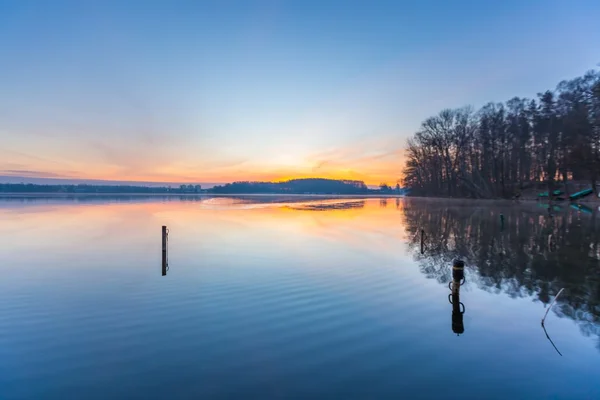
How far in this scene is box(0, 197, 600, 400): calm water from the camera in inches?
215

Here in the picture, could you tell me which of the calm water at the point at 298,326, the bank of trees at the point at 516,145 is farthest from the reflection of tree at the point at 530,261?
the bank of trees at the point at 516,145

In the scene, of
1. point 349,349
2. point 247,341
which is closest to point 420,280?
point 349,349

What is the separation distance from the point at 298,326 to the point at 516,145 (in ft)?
253

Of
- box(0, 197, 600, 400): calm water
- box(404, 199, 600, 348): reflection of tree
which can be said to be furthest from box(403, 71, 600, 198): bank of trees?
box(0, 197, 600, 400): calm water

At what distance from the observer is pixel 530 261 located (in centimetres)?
1420

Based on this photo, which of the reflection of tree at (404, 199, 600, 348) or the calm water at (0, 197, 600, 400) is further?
the reflection of tree at (404, 199, 600, 348)

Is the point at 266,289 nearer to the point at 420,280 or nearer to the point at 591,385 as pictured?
the point at 420,280

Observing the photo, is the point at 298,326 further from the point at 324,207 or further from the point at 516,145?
the point at 516,145

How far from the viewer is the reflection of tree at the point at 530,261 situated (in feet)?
31.5

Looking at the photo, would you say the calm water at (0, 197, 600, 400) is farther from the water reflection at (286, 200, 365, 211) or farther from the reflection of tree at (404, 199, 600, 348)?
the water reflection at (286, 200, 365, 211)

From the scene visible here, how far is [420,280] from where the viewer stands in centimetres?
1180

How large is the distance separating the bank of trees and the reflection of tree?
2900 centimetres

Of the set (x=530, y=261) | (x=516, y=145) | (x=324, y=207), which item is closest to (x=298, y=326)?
(x=530, y=261)

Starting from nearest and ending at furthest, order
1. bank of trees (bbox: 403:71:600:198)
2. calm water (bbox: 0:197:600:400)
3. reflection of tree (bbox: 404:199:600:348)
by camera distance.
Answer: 1. calm water (bbox: 0:197:600:400)
2. reflection of tree (bbox: 404:199:600:348)
3. bank of trees (bbox: 403:71:600:198)
